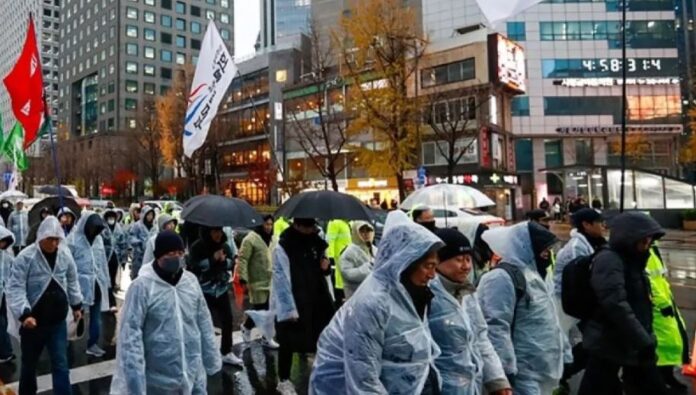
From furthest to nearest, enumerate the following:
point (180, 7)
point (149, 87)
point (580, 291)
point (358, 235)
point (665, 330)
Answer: point (180, 7), point (149, 87), point (358, 235), point (665, 330), point (580, 291)

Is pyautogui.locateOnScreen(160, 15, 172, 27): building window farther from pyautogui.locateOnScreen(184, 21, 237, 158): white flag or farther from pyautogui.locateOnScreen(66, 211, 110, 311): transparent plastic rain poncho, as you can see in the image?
pyautogui.locateOnScreen(66, 211, 110, 311): transparent plastic rain poncho

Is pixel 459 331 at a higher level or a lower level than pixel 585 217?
lower

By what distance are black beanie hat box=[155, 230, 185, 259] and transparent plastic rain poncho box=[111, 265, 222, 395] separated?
0.12 metres

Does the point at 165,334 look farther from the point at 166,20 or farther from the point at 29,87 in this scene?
the point at 166,20

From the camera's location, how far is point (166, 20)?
10119 cm

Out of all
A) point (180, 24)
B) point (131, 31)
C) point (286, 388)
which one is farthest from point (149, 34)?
point (286, 388)

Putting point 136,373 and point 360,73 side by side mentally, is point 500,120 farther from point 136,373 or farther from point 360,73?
point 136,373

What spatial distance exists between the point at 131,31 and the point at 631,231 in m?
104

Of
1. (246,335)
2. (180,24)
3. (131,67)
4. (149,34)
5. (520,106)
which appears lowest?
(246,335)

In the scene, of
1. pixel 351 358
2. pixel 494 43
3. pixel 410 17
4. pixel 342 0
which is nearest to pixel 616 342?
pixel 351 358

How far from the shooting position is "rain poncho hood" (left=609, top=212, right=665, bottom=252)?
3842 mm

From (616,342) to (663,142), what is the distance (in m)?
50.4

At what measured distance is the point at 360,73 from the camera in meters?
28.1

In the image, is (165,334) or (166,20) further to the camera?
(166,20)
